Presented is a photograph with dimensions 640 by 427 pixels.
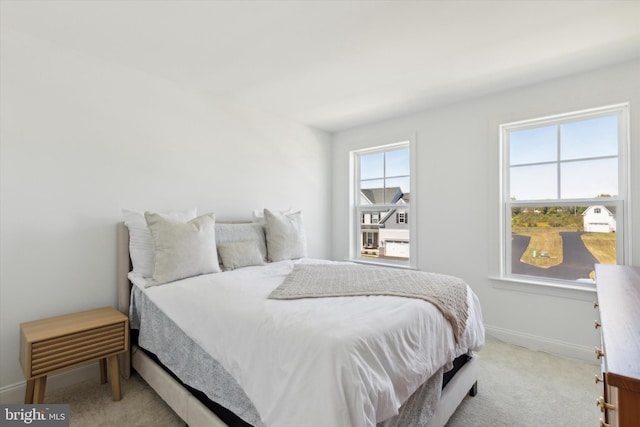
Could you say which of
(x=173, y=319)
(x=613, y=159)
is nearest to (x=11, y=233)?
(x=173, y=319)

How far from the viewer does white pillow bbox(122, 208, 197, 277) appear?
2.22 meters

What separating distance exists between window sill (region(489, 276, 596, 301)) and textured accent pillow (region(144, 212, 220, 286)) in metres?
2.62

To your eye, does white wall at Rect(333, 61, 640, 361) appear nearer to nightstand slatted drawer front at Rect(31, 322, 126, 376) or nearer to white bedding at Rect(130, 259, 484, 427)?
white bedding at Rect(130, 259, 484, 427)

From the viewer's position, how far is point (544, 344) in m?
2.68

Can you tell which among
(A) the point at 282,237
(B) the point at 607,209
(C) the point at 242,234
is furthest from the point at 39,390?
(B) the point at 607,209

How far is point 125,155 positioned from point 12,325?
1.34m

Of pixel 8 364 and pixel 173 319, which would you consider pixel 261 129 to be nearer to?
pixel 173 319

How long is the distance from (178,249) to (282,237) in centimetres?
105

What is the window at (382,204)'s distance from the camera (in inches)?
149

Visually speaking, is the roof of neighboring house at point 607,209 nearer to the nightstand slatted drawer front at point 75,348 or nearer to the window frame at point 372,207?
the window frame at point 372,207

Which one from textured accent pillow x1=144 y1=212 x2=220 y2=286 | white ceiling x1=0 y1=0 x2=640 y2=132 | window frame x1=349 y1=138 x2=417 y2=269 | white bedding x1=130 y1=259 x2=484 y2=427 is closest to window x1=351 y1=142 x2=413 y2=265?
window frame x1=349 y1=138 x2=417 y2=269

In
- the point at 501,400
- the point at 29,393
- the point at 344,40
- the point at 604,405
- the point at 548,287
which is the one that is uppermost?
the point at 344,40

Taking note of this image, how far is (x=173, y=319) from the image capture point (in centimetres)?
175

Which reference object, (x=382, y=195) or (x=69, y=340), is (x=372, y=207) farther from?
(x=69, y=340)
